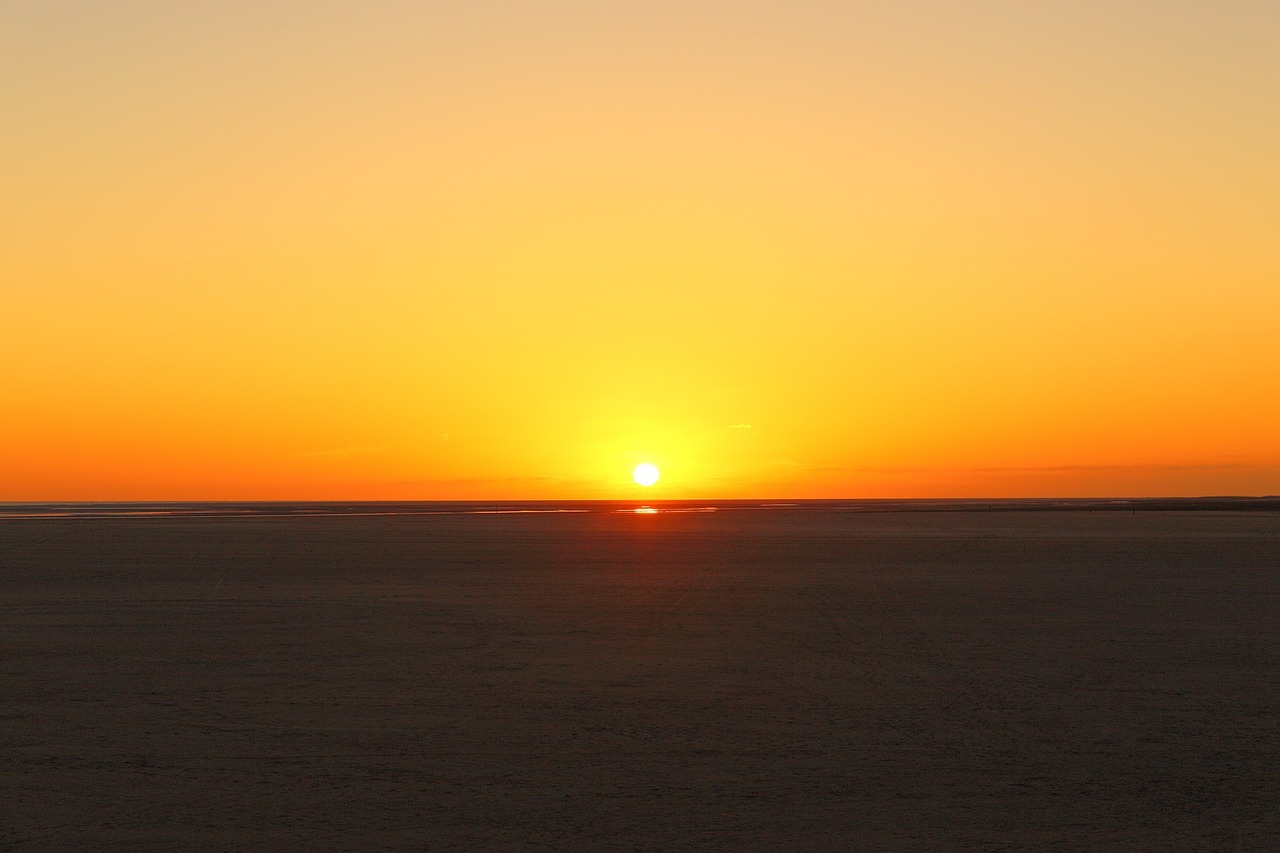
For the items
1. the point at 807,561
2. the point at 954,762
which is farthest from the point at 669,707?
the point at 807,561

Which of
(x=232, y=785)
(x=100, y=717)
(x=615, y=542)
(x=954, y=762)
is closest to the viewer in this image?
(x=232, y=785)

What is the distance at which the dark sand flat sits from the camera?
8.59m

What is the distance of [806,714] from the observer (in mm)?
12367

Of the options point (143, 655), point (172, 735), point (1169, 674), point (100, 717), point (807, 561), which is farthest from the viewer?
point (807, 561)

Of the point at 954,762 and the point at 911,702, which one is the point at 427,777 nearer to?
the point at 954,762

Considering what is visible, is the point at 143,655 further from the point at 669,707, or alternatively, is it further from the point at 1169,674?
the point at 1169,674

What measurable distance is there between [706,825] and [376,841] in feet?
7.36

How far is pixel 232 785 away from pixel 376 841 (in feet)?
6.38

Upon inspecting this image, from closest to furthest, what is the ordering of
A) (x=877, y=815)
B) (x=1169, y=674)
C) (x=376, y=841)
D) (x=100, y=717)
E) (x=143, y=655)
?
(x=376, y=841) < (x=877, y=815) < (x=100, y=717) < (x=1169, y=674) < (x=143, y=655)

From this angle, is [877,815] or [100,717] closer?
[877,815]

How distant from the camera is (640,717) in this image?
12219 mm

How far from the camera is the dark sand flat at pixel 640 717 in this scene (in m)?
8.59

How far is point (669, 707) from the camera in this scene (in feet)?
41.8

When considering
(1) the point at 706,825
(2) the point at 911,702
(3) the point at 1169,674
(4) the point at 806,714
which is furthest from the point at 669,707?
(3) the point at 1169,674
